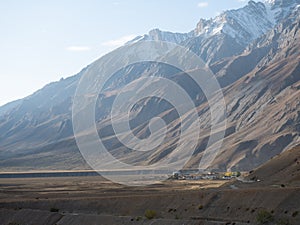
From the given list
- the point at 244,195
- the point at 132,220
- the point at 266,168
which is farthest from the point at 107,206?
the point at 266,168

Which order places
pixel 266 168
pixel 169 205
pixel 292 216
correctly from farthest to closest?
pixel 266 168
pixel 169 205
pixel 292 216

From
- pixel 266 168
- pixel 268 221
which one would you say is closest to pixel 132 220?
pixel 268 221

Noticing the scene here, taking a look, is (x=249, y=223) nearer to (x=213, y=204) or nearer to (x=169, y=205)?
(x=213, y=204)

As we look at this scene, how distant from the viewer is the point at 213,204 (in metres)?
61.6

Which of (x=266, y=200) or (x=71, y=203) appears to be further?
(x=71, y=203)

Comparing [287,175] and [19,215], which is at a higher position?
[19,215]

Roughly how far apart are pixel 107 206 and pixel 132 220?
16678mm

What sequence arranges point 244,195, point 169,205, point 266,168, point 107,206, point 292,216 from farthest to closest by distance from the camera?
point 266,168
point 107,206
point 169,205
point 244,195
point 292,216

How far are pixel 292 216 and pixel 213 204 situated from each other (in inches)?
585

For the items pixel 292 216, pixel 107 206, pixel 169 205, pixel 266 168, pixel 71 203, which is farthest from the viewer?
pixel 266 168

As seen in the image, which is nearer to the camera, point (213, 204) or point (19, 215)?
point (213, 204)

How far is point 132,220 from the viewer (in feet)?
197

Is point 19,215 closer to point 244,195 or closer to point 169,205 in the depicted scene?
point 169,205

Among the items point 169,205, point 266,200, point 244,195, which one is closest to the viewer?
point 266,200
